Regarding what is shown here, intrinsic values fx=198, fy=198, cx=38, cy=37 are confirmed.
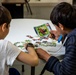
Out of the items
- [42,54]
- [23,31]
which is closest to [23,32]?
[23,31]

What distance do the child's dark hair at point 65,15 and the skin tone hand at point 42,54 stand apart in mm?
222

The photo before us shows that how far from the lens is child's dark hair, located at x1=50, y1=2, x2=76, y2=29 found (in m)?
1.15

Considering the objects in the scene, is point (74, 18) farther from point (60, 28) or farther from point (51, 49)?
point (51, 49)

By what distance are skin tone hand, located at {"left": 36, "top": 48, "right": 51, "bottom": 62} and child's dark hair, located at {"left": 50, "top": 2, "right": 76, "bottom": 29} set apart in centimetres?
22

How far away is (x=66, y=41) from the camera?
3.80 feet

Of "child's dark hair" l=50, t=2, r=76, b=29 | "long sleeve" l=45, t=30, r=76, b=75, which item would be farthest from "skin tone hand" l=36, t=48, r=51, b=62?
"child's dark hair" l=50, t=2, r=76, b=29

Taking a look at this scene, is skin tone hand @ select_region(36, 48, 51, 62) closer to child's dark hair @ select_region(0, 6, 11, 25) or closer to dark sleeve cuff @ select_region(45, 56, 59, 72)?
dark sleeve cuff @ select_region(45, 56, 59, 72)

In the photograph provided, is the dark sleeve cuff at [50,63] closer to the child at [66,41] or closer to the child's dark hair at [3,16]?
the child at [66,41]

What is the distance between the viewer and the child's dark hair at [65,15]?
1153 millimetres

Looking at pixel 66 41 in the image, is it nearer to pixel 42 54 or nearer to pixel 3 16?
pixel 42 54

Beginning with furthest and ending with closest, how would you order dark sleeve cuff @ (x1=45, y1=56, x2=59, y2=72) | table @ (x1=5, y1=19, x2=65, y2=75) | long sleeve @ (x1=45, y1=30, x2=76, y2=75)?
table @ (x1=5, y1=19, x2=65, y2=75)
dark sleeve cuff @ (x1=45, y1=56, x2=59, y2=72)
long sleeve @ (x1=45, y1=30, x2=76, y2=75)

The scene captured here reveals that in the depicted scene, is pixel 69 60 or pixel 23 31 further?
pixel 23 31

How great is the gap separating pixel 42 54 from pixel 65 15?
30 cm

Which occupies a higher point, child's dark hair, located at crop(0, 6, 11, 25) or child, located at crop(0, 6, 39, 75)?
child's dark hair, located at crop(0, 6, 11, 25)
